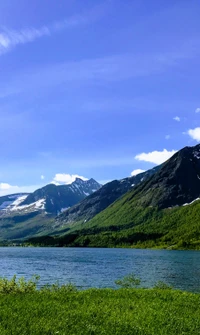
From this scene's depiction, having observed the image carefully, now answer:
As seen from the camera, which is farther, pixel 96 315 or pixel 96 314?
pixel 96 314

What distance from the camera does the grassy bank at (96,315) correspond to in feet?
71.4

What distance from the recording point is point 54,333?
20609mm

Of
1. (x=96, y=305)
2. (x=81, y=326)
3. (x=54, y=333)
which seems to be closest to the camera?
(x=54, y=333)

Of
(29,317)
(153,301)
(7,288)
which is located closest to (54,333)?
(29,317)

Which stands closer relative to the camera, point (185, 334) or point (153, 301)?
Answer: point (185, 334)

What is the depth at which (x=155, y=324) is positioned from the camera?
23.5 metres

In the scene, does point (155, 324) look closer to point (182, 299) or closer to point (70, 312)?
point (70, 312)

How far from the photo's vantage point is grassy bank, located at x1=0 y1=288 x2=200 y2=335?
21.8 metres

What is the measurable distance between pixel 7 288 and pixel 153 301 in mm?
14425

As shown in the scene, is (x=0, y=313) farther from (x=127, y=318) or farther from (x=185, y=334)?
(x=185, y=334)

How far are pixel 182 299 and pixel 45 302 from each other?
13593 mm

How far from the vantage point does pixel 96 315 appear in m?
25.3

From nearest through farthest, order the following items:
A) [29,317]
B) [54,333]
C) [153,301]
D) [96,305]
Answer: [54,333] → [29,317] → [96,305] → [153,301]

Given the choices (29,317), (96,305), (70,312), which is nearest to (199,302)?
(96,305)
